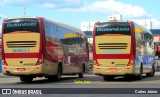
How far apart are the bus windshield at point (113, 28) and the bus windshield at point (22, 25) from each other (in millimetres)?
3962

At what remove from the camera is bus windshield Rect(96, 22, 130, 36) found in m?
Answer: 25.3

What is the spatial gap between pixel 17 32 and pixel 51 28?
2.16 m

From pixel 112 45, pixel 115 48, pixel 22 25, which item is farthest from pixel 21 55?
pixel 115 48

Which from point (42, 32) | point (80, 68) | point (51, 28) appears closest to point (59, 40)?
point (51, 28)

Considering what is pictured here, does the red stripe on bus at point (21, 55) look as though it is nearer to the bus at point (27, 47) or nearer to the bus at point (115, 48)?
the bus at point (27, 47)

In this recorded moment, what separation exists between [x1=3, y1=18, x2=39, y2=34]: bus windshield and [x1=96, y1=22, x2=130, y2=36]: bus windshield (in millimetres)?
3962

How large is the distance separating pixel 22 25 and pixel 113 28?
513 centimetres

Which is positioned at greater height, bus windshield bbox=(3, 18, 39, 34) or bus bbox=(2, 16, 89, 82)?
bus windshield bbox=(3, 18, 39, 34)

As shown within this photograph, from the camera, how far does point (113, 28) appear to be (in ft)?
83.4

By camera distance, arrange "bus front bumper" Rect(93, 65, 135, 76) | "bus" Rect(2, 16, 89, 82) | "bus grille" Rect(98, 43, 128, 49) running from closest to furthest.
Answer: "bus" Rect(2, 16, 89, 82) → "bus front bumper" Rect(93, 65, 135, 76) → "bus grille" Rect(98, 43, 128, 49)

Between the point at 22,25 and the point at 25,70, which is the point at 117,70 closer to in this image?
the point at 25,70

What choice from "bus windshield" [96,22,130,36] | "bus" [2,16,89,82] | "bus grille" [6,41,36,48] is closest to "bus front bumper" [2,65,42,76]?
"bus" [2,16,89,82]

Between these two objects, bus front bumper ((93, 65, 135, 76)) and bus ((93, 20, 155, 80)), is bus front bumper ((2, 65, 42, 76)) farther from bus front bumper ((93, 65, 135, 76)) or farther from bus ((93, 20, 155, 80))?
bus front bumper ((93, 65, 135, 76))

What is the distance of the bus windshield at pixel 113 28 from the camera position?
25281mm
